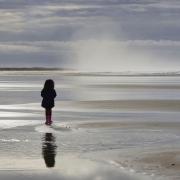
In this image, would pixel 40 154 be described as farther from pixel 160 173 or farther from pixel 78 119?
pixel 78 119

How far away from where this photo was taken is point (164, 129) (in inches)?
811

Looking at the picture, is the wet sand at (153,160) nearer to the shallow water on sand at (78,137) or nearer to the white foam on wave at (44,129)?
the shallow water on sand at (78,137)

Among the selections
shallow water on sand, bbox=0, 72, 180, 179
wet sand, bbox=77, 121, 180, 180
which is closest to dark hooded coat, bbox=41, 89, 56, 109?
shallow water on sand, bbox=0, 72, 180, 179

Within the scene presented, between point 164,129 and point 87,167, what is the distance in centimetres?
819

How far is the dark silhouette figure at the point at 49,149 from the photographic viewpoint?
1340 centimetres

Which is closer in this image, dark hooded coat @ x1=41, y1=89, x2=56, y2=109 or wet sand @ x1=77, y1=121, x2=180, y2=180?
wet sand @ x1=77, y1=121, x2=180, y2=180

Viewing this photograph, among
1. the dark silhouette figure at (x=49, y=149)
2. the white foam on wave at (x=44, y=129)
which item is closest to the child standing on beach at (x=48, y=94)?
the white foam on wave at (x=44, y=129)

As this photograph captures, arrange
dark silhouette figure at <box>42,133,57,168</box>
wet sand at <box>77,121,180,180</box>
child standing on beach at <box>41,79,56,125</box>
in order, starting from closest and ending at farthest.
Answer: wet sand at <box>77,121,180,180</box>
dark silhouette figure at <box>42,133,57,168</box>
child standing on beach at <box>41,79,56,125</box>

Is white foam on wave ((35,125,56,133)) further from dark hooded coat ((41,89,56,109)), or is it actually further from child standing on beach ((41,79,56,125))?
dark hooded coat ((41,89,56,109))

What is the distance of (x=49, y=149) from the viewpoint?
15430 millimetres

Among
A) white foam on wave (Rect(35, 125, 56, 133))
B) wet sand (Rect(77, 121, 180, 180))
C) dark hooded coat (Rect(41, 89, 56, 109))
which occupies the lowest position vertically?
wet sand (Rect(77, 121, 180, 180))

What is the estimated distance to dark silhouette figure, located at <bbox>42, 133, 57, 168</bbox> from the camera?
1340 centimetres

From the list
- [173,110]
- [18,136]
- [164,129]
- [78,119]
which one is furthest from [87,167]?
[173,110]

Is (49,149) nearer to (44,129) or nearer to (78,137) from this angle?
(78,137)
